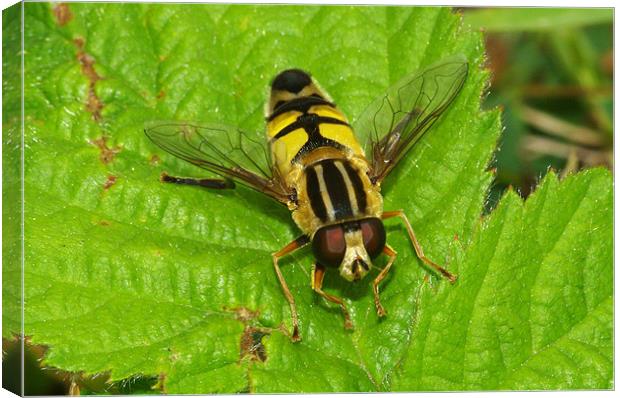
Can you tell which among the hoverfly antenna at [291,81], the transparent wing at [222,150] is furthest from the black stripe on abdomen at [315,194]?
the hoverfly antenna at [291,81]

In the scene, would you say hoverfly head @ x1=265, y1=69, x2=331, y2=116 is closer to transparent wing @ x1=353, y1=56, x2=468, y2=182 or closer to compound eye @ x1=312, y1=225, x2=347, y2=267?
transparent wing @ x1=353, y1=56, x2=468, y2=182

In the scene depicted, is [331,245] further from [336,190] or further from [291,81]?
[291,81]

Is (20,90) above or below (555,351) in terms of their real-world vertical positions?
above

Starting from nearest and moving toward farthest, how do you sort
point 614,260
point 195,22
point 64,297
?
1. point 64,297
2. point 614,260
3. point 195,22

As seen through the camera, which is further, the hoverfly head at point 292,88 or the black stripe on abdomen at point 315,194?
the hoverfly head at point 292,88

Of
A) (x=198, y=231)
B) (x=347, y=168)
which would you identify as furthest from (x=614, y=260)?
(x=198, y=231)

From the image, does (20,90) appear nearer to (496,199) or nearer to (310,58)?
(310,58)

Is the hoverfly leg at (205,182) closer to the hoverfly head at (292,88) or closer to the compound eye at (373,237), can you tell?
the hoverfly head at (292,88)
